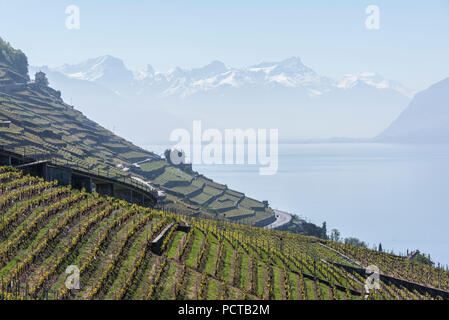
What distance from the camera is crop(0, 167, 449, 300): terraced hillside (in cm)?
2759

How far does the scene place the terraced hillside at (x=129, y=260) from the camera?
27594mm

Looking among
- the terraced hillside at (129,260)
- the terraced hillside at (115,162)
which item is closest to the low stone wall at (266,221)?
the terraced hillside at (115,162)

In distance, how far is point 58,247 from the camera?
31156 millimetres

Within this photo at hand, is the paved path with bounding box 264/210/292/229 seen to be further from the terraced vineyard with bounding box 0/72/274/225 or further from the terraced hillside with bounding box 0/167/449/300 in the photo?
the terraced hillside with bounding box 0/167/449/300

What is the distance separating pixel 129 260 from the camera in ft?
103

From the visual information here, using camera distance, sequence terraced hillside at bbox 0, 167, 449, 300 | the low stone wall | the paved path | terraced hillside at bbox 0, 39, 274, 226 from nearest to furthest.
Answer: terraced hillside at bbox 0, 167, 449, 300, terraced hillside at bbox 0, 39, 274, 226, the low stone wall, the paved path

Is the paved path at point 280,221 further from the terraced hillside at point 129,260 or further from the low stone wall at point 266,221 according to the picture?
the terraced hillside at point 129,260

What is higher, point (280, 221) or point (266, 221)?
point (266, 221)

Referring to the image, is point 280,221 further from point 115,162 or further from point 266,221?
point 115,162

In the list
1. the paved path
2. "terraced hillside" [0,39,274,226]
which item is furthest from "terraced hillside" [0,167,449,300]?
the paved path

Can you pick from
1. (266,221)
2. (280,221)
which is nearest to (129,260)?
(266,221)

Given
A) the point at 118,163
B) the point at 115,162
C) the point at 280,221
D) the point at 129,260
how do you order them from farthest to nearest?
the point at 280,221, the point at 118,163, the point at 115,162, the point at 129,260
